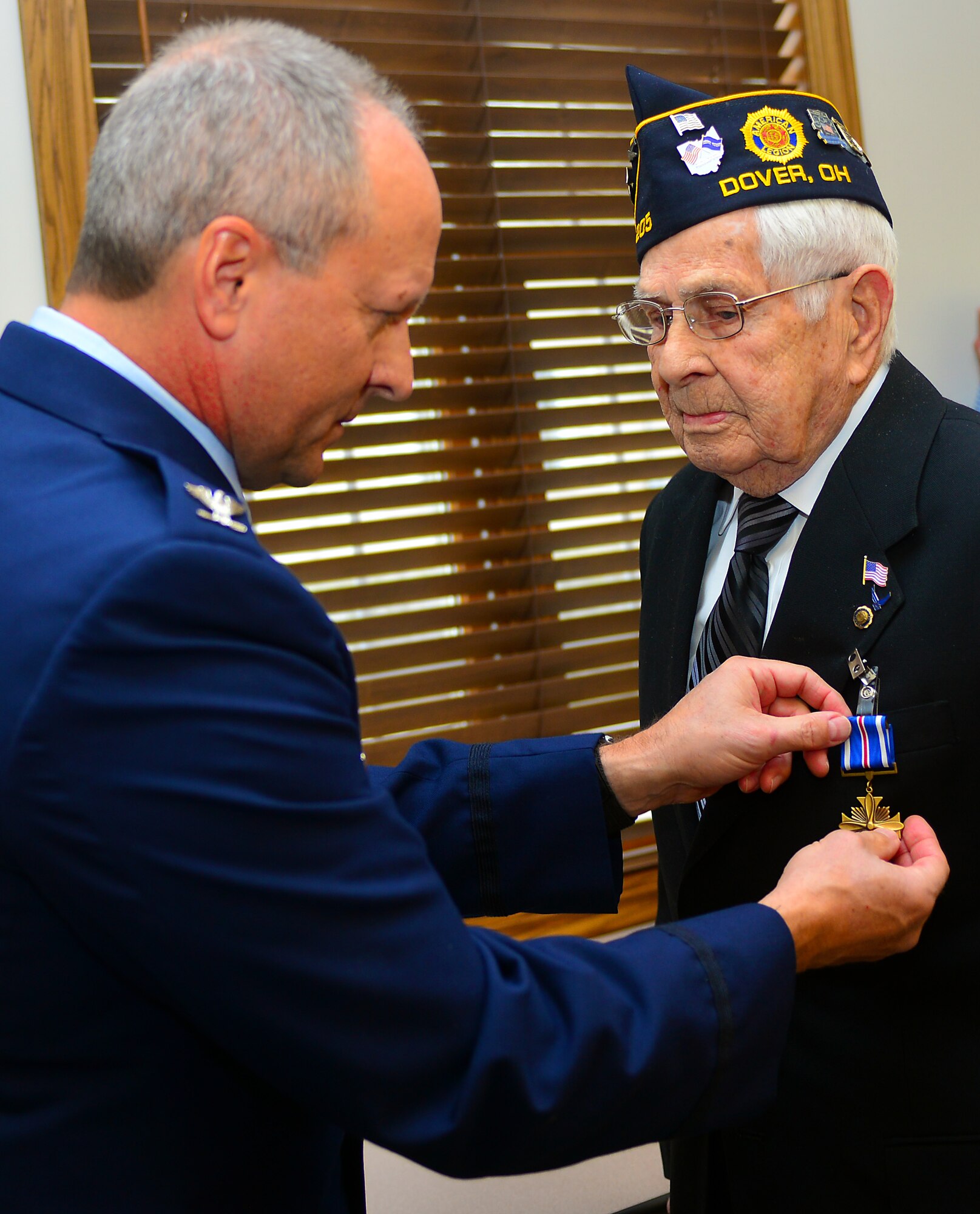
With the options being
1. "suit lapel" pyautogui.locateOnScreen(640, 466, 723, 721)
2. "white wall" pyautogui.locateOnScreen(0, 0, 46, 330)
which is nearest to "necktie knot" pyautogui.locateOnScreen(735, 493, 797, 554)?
"suit lapel" pyautogui.locateOnScreen(640, 466, 723, 721)

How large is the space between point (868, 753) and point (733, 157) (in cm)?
68

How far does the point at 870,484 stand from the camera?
119cm

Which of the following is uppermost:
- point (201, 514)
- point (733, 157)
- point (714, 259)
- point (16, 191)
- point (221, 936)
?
point (16, 191)

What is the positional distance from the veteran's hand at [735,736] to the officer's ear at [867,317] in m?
0.36

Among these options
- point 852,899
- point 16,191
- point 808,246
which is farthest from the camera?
point 16,191

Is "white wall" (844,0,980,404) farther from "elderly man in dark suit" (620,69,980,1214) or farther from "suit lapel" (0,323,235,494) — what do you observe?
"suit lapel" (0,323,235,494)

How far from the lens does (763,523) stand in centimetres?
130

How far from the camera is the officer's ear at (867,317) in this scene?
1.22 meters

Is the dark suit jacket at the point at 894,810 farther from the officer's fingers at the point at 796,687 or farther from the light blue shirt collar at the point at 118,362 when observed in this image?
the light blue shirt collar at the point at 118,362

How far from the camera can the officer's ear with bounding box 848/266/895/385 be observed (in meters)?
1.22

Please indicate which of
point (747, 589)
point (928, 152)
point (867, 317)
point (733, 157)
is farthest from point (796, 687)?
point (928, 152)

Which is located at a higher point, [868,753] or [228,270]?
[228,270]

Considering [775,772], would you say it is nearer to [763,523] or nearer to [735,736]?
[735,736]

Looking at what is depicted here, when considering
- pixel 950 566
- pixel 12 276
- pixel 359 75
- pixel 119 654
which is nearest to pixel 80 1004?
pixel 119 654
